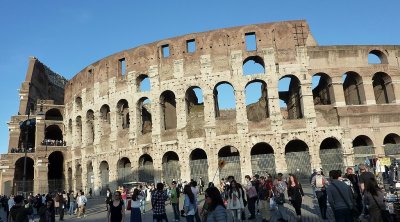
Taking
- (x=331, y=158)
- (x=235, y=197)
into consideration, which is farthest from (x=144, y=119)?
(x=235, y=197)

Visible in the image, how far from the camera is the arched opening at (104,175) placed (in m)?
26.9

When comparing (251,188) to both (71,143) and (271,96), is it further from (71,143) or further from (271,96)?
(71,143)

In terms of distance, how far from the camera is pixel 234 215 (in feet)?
31.6

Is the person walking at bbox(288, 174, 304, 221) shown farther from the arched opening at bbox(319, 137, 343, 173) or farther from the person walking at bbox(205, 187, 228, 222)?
the arched opening at bbox(319, 137, 343, 173)

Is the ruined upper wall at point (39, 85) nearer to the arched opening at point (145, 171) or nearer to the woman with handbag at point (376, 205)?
the arched opening at point (145, 171)

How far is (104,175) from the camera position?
27266 mm

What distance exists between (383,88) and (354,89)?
211cm

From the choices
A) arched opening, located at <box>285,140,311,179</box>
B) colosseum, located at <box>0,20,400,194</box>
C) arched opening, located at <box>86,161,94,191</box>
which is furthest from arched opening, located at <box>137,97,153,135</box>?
arched opening, located at <box>285,140,311,179</box>

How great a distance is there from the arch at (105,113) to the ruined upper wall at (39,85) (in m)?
10.8

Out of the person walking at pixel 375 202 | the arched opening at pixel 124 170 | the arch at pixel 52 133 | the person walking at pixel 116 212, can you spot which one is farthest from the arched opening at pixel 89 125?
the person walking at pixel 375 202

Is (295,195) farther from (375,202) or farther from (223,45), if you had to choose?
(223,45)

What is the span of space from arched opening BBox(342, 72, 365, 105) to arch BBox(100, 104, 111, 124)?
18.6m

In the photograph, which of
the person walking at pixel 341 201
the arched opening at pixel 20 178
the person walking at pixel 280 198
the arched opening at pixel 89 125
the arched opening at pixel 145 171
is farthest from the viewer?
the arched opening at pixel 20 178

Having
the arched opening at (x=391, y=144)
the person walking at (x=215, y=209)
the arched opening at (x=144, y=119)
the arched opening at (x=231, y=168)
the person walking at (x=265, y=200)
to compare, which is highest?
the arched opening at (x=144, y=119)
